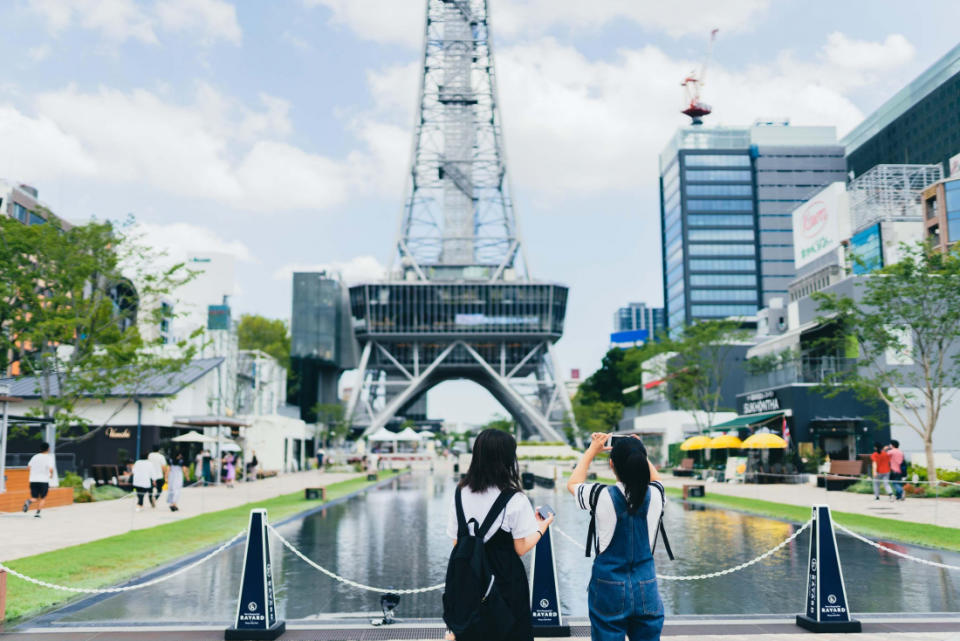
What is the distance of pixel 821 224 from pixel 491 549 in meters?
73.2

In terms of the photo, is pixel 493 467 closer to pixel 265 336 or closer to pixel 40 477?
pixel 40 477

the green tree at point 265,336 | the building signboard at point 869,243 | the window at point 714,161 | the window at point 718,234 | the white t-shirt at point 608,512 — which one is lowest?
the white t-shirt at point 608,512

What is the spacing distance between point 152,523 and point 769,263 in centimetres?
13231

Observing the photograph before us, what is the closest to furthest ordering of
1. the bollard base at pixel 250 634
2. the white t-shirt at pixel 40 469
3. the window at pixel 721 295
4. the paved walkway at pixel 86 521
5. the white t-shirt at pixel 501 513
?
the white t-shirt at pixel 501 513 → the bollard base at pixel 250 634 → the paved walkway at pixel 86 521 → the white t-shirt at pixel 40 469 → the window at pixel 721 295

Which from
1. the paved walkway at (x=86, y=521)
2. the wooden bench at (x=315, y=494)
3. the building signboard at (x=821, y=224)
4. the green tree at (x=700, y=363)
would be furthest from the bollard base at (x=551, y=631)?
the building signboard at (x=821, y=224)

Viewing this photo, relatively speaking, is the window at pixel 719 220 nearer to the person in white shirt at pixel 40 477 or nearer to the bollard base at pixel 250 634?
the person in white shirt at pixel 40 477

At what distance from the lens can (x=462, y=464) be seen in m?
55.5

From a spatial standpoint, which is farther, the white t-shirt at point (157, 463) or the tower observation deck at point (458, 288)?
the tower observation deck at point (458, 288)

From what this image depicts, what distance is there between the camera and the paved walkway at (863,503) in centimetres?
1928

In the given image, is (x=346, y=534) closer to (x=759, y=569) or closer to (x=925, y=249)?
(x=759, y=569)

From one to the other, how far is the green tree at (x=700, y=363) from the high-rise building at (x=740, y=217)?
8006cm

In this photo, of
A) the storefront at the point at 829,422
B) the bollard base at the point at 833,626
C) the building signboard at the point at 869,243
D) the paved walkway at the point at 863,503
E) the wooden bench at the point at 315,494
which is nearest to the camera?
the bollard base at the point at 833,626

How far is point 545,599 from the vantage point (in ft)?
26.0

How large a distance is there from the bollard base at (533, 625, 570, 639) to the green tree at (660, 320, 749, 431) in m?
40.6
